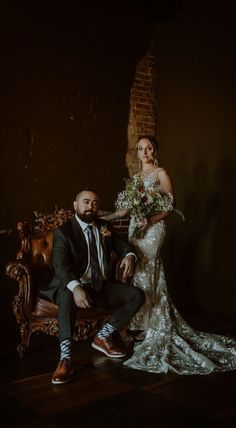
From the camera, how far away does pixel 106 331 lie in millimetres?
4219

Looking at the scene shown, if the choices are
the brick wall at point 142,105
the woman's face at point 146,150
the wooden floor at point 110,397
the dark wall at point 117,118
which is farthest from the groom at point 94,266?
the brick wall at point 142,105

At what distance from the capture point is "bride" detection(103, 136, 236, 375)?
4.03 meters

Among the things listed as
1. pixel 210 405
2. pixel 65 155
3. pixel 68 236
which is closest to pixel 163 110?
pixel 65 155

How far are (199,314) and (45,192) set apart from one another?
2.27m

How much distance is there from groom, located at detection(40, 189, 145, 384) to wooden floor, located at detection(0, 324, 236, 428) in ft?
1.14

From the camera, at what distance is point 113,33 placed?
586cm

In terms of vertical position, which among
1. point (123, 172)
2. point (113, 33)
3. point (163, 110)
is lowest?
point (123, 172)

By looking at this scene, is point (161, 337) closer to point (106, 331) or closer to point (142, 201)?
point (106, 331)

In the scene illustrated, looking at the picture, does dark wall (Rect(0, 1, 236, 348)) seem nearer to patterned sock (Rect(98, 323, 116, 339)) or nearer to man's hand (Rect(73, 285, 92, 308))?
patterned sock (Rect(98, 323, 116, 339))

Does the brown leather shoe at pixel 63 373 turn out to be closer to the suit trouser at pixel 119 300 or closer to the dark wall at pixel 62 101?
the suit trouser at pixel 119 300

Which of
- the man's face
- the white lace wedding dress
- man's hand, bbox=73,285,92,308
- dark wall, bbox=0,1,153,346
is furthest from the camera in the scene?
dark wall, bbox=0,1,153,346

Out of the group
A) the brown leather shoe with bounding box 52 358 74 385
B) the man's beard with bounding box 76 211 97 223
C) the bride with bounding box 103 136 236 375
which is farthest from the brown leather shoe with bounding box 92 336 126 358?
the man's beard with bounding box 76 211 97 223

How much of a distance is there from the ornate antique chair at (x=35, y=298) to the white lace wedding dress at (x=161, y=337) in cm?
33

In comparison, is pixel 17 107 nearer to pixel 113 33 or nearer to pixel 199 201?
pixel 113 33
